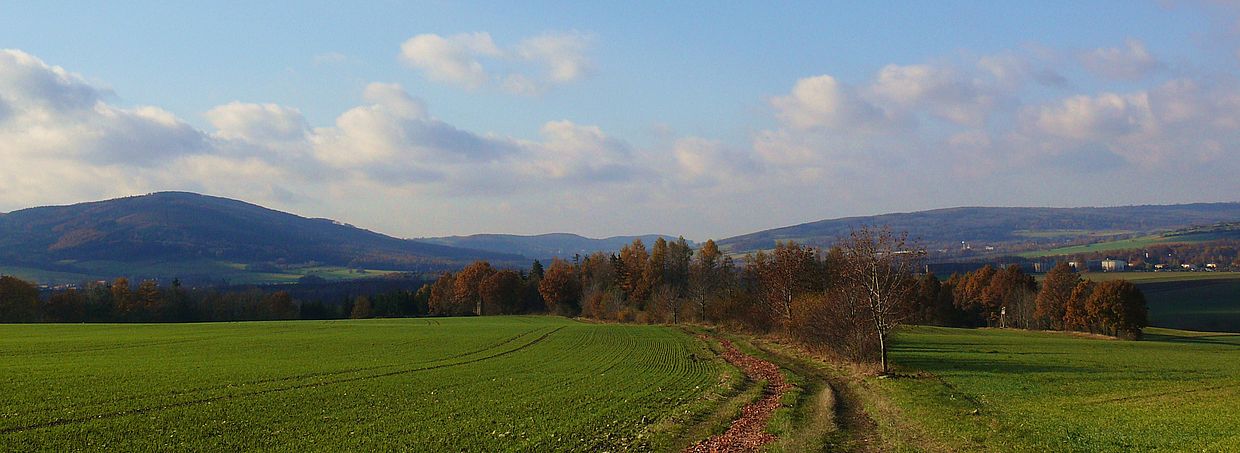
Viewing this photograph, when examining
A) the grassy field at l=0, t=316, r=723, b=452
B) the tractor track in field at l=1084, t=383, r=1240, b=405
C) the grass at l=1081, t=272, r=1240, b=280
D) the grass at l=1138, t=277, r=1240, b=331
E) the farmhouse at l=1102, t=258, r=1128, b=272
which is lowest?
the grass at l=1138, t=277, r=1240, b=331

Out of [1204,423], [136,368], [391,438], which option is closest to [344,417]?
[391,438]

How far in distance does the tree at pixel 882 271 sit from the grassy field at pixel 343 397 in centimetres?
884

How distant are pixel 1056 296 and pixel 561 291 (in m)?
74.7

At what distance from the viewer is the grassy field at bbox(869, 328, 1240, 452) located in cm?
1800

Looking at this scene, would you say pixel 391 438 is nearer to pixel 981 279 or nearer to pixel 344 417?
pixel 344 417

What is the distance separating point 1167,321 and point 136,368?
420 feet

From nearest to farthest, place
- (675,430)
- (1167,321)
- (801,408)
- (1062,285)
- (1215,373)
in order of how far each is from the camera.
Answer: (675,430)
(801,408)
(1215,373)
(1062,285)
(1167,321)

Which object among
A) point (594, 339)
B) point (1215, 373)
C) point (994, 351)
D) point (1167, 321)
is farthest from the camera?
point (1167, 321)

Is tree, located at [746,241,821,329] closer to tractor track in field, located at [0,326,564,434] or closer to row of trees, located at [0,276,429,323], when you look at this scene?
tractor track in field, located at [0,326,564,434]

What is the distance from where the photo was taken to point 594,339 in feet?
204

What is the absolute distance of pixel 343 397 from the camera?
85.6ft

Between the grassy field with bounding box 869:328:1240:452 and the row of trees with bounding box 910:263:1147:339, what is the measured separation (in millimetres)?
36021

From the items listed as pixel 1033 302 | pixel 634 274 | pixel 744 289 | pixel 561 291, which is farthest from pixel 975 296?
pixel 561 291

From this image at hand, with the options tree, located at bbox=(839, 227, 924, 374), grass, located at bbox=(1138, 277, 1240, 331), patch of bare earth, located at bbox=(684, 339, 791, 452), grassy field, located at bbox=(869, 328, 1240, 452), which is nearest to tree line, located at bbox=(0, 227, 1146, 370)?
tree, located at bbox=(839, 227, 924, 374)
